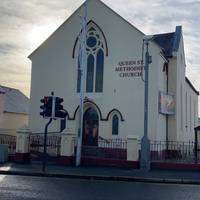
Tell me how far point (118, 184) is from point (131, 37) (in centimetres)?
1333

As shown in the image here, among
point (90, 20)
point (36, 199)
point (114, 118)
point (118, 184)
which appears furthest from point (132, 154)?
point (90, 20)

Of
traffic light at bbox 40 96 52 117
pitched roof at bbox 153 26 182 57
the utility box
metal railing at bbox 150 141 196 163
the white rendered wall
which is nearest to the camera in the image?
traffic light at bbox 40 96 52 117

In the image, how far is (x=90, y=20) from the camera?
26547 mm

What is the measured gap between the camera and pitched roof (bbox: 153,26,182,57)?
2747 cm

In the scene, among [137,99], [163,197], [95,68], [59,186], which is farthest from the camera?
[95,68]

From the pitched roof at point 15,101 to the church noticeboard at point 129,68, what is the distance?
58.8 feet

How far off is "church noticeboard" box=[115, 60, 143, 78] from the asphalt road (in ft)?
36.5

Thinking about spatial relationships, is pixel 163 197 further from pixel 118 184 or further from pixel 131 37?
pixel 131 37

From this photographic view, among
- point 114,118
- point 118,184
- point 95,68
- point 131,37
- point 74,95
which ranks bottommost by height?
point 118,184

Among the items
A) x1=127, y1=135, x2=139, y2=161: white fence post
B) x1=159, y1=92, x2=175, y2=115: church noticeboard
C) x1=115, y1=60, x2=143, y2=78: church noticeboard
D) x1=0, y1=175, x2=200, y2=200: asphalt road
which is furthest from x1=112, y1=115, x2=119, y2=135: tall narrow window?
x1=0, y1=175, x2=200, y2=200: asphalt road

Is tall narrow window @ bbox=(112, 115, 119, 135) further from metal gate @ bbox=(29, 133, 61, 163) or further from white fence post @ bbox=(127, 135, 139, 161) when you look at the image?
white fence post @ bbox=(127, 135, 139, 161)

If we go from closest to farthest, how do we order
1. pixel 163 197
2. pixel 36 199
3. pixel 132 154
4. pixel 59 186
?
1. pixel 36 199
2. pixel 163 197
3. pixel 59 186
4. pixel 132 154

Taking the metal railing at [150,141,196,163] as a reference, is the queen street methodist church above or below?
above

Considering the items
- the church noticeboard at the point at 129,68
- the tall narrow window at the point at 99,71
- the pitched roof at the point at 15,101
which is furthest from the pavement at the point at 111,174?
the pitched roof at the point at 15,101
